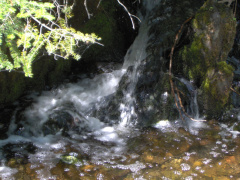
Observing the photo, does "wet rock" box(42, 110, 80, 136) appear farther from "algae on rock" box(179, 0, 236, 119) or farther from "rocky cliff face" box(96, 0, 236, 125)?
"algae on rock" box(179, 0, 236, 119)

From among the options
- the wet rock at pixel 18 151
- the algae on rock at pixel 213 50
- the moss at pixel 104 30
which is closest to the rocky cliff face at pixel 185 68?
the algae on rock at pixel 213 50

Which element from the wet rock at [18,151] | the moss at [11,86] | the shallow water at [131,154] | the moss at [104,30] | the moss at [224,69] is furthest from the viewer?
the moss at [104,30]

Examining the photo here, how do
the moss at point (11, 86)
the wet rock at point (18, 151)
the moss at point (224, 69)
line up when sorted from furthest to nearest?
the moss at point (11, 86) < the moss at point (224, 69) < the wet rock at point (18, 151)

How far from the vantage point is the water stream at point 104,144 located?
316cm

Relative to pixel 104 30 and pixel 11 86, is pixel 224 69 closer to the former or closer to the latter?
pixel 104 30

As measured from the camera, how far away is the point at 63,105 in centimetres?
494

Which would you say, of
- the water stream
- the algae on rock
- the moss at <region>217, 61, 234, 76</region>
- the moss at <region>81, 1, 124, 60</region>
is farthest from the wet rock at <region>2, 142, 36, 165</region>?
the moss at <region>217, 61, 234, 76</region>

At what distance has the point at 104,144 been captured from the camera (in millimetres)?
3871

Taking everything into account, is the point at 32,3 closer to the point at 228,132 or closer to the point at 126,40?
the point at 228,132

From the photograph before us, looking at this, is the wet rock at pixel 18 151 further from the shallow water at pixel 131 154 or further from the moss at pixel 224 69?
the moss at pixel 224 69

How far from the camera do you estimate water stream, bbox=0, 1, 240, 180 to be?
10.4 ft

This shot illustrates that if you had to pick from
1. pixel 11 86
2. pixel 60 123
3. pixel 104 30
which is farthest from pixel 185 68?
pixel 11 86

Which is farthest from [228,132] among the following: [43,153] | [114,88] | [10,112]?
[10,112]

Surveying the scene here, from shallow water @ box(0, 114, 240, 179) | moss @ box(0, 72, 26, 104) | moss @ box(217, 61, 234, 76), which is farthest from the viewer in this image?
moss @ box(0, 72, 26, 104)
